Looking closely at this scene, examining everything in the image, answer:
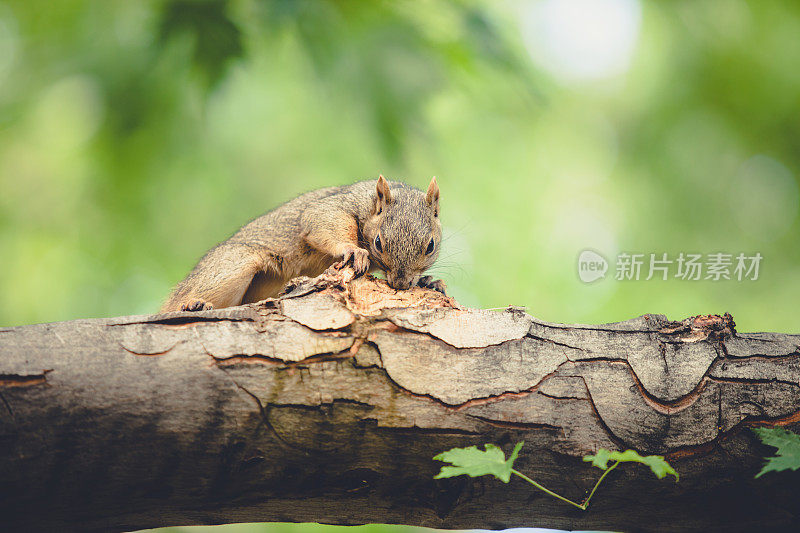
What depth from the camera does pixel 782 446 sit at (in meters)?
1.89

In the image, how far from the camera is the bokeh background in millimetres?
3416

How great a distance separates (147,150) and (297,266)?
48.0 inches

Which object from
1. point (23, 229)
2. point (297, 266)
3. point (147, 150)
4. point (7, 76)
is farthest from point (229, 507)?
point (23, 229)

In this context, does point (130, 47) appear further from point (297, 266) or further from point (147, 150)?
point (297, 266)

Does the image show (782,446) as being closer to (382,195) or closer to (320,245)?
(320,245)

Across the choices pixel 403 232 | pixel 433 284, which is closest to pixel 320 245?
pixel 403 232

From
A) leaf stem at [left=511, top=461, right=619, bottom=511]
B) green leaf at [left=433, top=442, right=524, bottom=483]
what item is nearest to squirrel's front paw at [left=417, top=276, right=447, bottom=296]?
leaf stem at [left=511, top=461, right=619, bottom=511]

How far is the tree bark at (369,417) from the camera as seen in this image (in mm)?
1827

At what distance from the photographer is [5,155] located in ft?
16.4

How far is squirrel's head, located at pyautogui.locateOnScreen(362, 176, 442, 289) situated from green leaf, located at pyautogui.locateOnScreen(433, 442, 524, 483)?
1646mm

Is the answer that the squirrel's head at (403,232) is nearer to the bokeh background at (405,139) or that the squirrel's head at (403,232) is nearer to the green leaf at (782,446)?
the bokeh background at (405,139)

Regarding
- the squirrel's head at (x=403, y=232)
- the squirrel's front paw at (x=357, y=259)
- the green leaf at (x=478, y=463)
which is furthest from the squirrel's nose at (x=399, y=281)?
the green leaf at (x=478, y=463)

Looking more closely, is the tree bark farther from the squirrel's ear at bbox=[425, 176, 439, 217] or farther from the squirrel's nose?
the squirrel's ear at bbox=[425, 176, 439, 217]

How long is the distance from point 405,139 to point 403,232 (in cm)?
53
